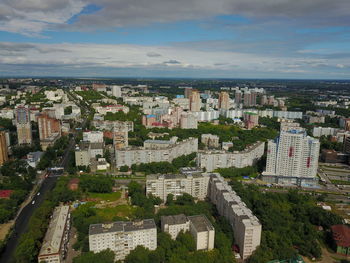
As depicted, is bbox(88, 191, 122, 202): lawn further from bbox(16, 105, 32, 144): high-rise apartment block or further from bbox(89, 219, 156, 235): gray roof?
bbox(16, 105, 32, 144): high-rise apartment block

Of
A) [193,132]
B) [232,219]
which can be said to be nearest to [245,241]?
[232,219]

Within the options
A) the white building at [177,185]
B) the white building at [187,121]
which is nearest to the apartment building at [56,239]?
the white building at [177,185]

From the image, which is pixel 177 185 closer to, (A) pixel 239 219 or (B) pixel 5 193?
(A) pixel 239 219

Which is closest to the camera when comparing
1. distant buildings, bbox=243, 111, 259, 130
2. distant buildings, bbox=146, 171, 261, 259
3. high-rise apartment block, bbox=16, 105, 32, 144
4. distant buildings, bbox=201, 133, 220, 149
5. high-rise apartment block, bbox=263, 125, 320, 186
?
distant buildings, bbox=146, 171, 261, 259

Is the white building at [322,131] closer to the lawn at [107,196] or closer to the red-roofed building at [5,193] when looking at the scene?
the lawn at [107,196]

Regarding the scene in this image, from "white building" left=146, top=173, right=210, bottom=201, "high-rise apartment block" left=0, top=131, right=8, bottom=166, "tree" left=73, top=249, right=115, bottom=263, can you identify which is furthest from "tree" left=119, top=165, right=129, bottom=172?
"tree" left=73, top=249, right=115, bottom=263

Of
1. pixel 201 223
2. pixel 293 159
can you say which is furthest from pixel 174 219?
pixel 293 159
